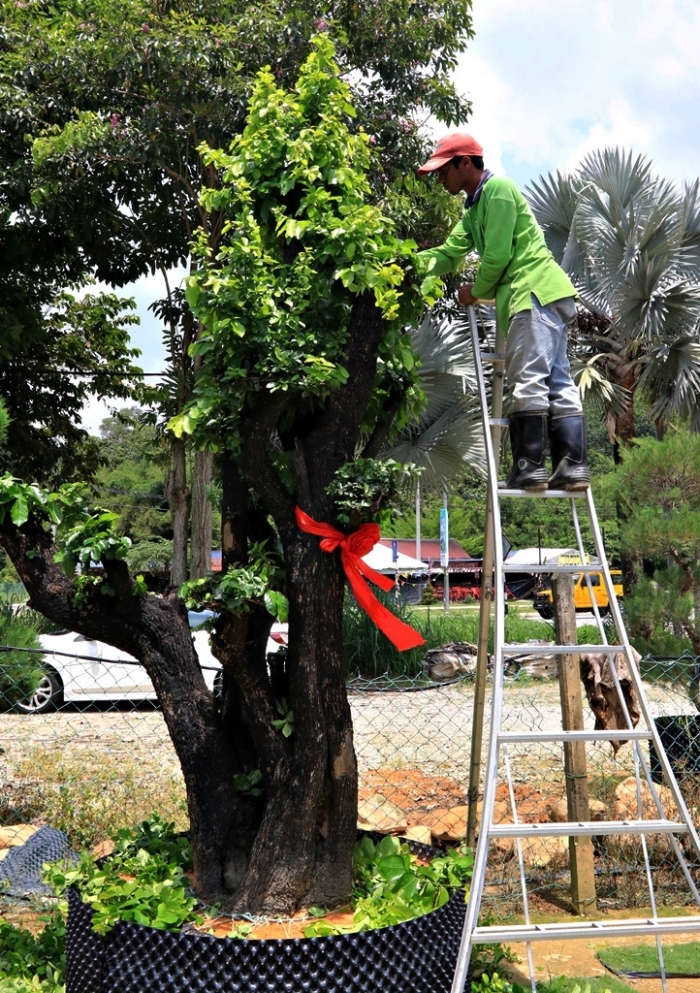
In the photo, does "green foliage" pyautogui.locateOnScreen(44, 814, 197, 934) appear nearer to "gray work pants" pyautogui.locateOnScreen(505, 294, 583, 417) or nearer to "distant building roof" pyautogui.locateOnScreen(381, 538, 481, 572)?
"gray work pants" pyautogui.locateOnScreen(505, 294, 583, 417)

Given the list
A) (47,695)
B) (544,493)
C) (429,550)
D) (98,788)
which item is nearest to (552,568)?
(544,493)

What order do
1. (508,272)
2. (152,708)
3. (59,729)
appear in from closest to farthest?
(508,272) < (59,729) < (152,708)

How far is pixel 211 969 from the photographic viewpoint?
2779 mm

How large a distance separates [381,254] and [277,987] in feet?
8.25

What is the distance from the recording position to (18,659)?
6652 millimetres

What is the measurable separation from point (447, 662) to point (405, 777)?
17.5 feet

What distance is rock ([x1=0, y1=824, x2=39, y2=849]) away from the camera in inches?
211

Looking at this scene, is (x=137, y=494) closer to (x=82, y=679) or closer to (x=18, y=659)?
(x=82, y=679)


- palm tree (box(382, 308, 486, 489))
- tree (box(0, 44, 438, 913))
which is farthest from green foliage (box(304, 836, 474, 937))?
palm tree (box(382, 308, 486, 489))

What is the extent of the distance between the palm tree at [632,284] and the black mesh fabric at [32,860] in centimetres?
859

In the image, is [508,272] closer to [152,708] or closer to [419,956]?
[419,956]

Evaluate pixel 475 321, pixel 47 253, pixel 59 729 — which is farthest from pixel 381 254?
pixel 47 253

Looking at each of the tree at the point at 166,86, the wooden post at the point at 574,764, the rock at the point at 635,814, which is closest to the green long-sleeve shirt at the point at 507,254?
the wooden post at the point at 574,764

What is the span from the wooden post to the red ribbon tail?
58.2 inches
